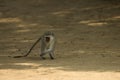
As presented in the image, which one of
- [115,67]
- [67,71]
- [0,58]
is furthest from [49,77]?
[0,58]

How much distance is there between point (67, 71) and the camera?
10.4 metres

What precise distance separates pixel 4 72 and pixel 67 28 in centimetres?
951

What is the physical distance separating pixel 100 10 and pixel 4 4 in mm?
5543

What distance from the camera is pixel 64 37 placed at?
1823 cm

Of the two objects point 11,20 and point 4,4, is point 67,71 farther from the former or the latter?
point 4,4

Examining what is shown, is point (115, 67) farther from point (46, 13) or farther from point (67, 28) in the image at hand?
point (46, 13)

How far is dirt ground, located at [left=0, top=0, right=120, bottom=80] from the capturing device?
1042cm

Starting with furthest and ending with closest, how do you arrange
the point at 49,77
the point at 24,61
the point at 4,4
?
the point at 4,4, the point at 24,61, the point at 49,77

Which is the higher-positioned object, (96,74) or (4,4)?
(96,74)

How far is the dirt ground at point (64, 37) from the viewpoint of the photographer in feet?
34.2

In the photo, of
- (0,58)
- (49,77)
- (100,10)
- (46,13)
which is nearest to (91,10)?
(100,10)

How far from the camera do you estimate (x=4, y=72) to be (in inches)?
413

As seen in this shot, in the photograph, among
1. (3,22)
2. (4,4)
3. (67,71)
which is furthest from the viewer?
(4,4)

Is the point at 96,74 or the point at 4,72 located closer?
the point at 96,74
